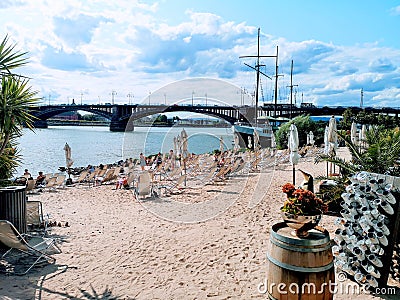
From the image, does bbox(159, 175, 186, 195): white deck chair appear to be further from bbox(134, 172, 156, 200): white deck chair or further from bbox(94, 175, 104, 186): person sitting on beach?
bbox(94, 175, 104, 186): person sitting on beach

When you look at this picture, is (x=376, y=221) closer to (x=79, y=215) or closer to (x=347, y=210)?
(x=347, y=210)

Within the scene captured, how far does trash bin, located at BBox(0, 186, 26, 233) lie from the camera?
197 inches

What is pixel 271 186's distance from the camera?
10.9m

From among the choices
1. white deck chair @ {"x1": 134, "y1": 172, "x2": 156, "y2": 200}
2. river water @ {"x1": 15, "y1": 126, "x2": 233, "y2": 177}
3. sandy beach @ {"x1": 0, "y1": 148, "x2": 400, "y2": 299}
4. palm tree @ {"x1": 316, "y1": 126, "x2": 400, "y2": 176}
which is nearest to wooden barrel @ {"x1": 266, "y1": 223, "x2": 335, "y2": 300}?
sandy beach @ {"x1": 0, "y1": 148, "x2": 400, "y2": 299}

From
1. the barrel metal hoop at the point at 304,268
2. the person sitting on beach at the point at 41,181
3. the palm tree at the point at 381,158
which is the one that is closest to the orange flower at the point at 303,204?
the barrel metal hoop at the point at 304,268

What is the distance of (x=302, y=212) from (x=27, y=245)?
3627 mm

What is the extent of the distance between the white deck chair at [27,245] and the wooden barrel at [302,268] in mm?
3293

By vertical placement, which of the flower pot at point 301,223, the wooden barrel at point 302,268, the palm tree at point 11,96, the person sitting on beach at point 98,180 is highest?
the palm tree at point 11,96

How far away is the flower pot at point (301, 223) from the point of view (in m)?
3.05

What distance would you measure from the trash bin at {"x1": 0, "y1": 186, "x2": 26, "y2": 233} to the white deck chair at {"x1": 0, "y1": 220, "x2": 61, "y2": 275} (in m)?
0.31

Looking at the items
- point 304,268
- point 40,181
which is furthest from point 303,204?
point 40,181

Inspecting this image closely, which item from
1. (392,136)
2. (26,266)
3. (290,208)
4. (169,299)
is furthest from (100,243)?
(392,136)

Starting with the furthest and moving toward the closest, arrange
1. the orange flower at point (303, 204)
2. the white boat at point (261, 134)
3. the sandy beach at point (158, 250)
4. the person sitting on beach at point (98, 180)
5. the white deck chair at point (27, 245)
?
the white boat at point (261, 134) → the person sitting on beach at point (98, 180) → the white deck chair at point (27, 245) → the sandy beach at point (158, 250) → the orange flower at point (303, 204)

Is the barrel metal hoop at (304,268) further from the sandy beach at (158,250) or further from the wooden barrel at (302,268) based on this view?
the sandy beach at (158,250)
